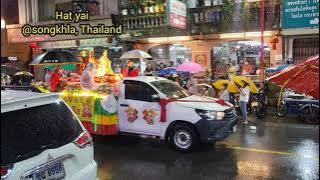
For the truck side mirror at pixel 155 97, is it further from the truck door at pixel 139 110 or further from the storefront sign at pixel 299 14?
the storefront sign at pixel 299 14

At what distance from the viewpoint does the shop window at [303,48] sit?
16.2 meters

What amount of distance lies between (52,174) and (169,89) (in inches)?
229

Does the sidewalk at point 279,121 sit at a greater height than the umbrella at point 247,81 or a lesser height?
lesser

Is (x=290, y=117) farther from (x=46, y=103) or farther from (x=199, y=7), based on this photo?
(x=46, y=103)

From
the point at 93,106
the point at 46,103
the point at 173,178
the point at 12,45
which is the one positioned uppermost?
the point at 12,45

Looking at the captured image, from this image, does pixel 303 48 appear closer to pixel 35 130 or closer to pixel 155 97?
pixel 155 97

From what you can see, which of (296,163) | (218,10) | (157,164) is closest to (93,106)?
(157,164)

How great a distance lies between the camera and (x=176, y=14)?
16734 mm

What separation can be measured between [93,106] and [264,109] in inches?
250

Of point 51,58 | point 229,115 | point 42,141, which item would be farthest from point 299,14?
point 42,141

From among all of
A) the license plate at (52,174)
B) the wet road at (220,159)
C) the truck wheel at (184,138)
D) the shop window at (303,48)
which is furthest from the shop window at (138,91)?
the shop window at (303,48)

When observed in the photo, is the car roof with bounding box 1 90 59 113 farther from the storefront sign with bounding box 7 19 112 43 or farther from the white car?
the storefront sign with bounding box 7 19 112 43

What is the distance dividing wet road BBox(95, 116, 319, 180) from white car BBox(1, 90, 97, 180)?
2.75 metres

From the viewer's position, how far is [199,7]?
60.0 feet
